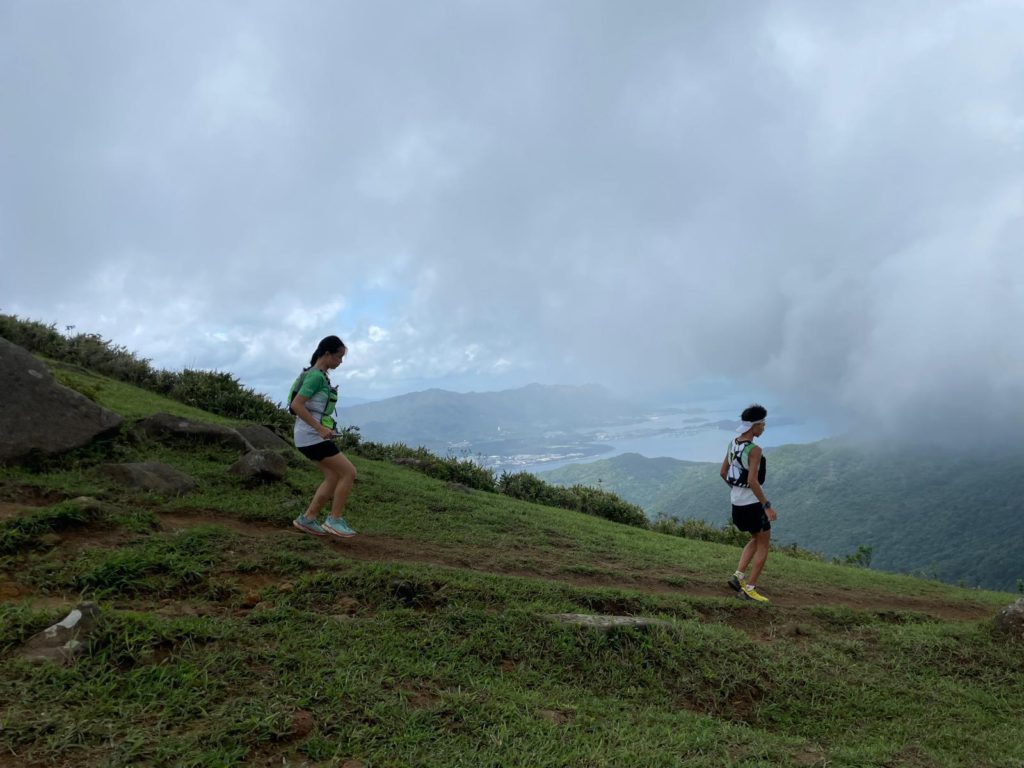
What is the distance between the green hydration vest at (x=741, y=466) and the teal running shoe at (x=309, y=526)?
5121mm

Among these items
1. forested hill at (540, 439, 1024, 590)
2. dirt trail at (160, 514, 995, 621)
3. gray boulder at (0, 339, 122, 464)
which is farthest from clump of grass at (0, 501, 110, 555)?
forested hill at (540, 439, 1024, 590)

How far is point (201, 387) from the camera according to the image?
15008mm

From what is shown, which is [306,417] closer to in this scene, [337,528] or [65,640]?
[337,528]

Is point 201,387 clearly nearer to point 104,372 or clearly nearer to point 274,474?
point 104,372

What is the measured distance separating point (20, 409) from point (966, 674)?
1167cm

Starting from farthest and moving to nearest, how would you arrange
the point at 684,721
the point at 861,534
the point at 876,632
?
the point at 861,534 < the point at 876,632 < the point at 684,721

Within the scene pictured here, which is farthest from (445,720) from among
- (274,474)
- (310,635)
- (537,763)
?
(274,474)

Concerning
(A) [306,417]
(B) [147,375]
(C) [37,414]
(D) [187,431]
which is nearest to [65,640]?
(A) [306,417]

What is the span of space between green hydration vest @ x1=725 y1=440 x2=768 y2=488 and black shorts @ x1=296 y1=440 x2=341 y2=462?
4959 millimetres

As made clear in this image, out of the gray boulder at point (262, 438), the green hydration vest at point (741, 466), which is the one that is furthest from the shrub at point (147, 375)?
the green hydration vest at point (741, 466)

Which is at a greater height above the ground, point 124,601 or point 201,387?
point 201,387

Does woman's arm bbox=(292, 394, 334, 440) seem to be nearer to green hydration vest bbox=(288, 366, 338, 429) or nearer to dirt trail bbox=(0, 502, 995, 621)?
green hydration vest bbox=(288, 366, 338, 429)

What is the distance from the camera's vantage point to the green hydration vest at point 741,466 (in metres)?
7.57

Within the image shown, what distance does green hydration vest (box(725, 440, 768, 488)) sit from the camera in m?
7.57
